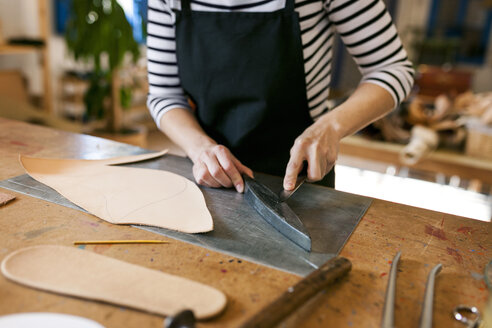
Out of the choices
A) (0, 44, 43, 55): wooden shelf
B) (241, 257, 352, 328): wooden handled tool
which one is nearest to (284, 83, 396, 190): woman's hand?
(241, 257, 352, 328): wooden handled tool

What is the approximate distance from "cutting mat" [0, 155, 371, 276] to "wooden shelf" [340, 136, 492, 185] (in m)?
1.32

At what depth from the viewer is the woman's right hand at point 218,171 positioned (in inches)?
33.1

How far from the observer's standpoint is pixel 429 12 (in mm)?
5684

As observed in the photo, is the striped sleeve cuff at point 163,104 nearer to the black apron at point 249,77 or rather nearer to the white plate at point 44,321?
the black apron at point 249,77

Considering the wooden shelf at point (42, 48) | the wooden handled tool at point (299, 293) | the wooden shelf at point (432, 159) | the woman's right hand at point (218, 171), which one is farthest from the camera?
the wooden shelf at point (42, 48)

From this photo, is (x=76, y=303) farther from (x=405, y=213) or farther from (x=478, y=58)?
(x=478, y=58)

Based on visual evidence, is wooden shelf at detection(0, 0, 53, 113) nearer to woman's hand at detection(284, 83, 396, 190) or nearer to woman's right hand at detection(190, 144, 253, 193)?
woman's right hand at detection(190, 144, 253, 193)

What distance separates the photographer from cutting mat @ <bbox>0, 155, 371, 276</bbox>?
1.96 ft

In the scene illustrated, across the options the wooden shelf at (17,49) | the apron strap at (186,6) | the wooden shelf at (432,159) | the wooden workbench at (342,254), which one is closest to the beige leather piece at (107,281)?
the wooden workbench at (342,254)

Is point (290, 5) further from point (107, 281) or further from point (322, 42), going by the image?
point (107, 281)

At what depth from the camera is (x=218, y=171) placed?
0.84 m

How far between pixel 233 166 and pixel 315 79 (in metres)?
0.36

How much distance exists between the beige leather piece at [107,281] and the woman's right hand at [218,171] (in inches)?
13.2

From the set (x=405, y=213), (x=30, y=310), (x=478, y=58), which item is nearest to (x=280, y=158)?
(x=405, y=213)
